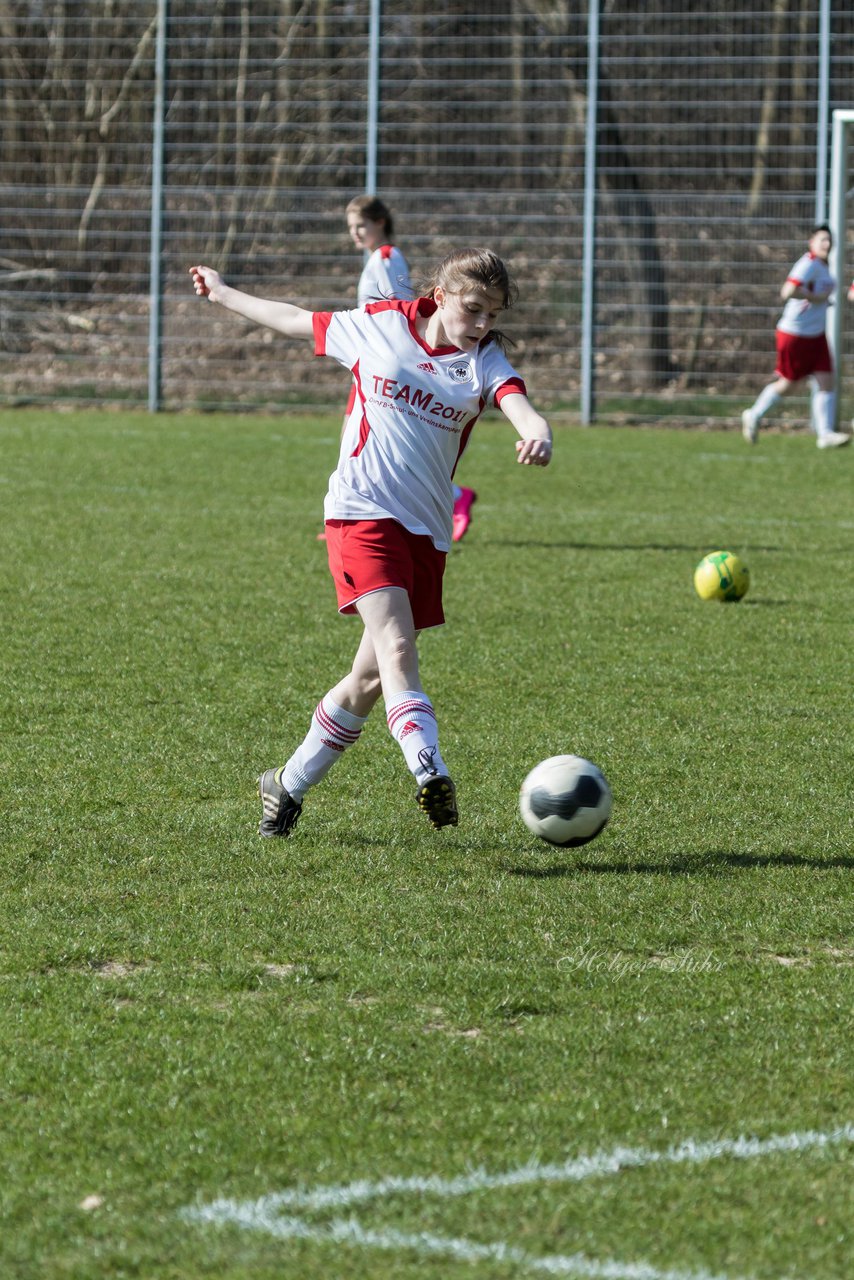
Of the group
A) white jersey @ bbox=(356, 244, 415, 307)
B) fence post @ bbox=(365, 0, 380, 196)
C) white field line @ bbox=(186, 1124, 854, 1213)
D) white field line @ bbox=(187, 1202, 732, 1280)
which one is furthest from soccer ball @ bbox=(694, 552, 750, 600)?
fence post @ bbox=(365, 0, 380, 196)

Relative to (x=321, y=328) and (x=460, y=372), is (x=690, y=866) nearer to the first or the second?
(x=460, y=372)

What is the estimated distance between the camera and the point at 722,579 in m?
9.02

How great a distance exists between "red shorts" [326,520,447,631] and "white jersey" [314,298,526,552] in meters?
0.03

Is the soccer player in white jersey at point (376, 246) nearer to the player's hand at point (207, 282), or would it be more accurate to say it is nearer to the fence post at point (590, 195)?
the player's hand at point (207, 282)

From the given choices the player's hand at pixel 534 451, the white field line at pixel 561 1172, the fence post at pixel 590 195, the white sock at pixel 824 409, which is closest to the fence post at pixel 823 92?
the fence post at pixel 590 195

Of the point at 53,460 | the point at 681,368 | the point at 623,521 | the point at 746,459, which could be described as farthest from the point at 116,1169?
the point at 681,368

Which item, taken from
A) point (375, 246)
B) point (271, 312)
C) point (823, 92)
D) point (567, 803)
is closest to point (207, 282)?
point (271, 312)

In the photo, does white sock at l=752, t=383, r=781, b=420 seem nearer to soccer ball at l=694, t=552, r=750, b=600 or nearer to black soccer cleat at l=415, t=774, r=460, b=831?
soccer ball at l=694, t=552, r=750, b=600

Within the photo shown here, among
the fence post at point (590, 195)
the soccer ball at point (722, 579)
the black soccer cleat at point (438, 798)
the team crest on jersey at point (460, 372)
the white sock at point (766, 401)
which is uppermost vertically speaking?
the fence post at point (590, 195)

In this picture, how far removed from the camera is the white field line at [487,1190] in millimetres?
2646

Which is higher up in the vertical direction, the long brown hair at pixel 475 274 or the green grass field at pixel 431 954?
the long brown hair at pixel 475 274

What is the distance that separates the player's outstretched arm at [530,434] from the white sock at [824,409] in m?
12.1

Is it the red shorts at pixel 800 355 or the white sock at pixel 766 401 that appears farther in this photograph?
the white sock at pixel 766 401

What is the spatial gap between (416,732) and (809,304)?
40.9 ft
